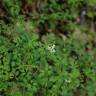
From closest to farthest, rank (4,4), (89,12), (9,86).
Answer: (9,86)
(4,4)
(89,12)

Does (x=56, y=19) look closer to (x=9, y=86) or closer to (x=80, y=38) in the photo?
(x=80, y=38)

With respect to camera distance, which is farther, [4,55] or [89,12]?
[89,12]

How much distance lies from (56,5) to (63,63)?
1.33m

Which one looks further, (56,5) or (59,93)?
(56,5)

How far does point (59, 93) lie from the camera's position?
391 centimetres

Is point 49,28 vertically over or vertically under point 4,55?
over

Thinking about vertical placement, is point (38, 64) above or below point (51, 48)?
below

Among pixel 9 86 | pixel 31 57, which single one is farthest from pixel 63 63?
pixel 9 86

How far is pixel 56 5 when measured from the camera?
195 inches

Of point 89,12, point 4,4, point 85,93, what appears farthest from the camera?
point 89,12

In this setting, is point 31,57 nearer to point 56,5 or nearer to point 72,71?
point 72,71

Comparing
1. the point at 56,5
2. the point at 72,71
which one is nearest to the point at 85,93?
the point at 72,71

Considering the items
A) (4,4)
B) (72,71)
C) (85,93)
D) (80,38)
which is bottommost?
(85,93)

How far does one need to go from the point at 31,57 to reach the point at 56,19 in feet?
4.81
